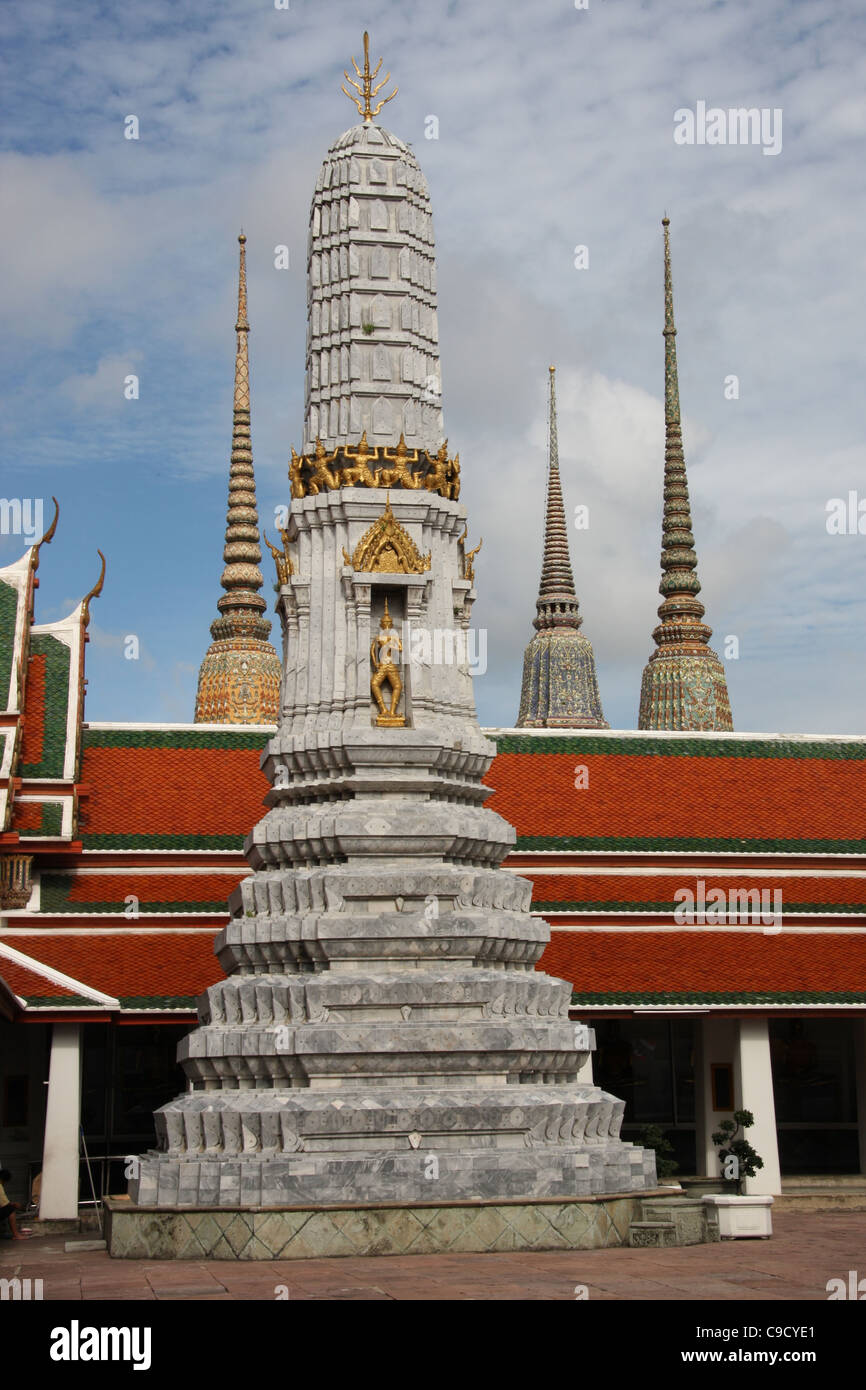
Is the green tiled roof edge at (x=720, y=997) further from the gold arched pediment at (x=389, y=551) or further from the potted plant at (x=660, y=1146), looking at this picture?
the gold arched pediment at (x=389, y=551)

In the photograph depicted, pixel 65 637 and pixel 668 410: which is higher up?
pixel 668 410

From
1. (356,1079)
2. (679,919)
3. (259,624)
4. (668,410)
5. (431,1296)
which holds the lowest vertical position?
(431,1296)

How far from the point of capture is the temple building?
21156 mm

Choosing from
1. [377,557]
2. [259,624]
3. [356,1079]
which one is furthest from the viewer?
[259,624]

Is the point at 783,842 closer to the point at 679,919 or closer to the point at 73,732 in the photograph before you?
the point at 679,919

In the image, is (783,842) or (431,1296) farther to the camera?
(783,842)

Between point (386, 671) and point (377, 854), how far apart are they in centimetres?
241

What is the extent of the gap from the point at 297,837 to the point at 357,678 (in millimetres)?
2134

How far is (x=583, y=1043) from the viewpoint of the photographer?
2103cm

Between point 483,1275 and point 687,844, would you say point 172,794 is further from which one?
point 483,1275

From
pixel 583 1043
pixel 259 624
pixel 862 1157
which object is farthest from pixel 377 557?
pixel 259 624

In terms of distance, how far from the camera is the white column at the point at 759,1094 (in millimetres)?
29016

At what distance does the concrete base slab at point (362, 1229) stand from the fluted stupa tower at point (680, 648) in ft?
126

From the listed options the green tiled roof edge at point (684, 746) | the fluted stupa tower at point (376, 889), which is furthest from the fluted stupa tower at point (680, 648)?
the fluted stupa tower at point (376, 889)
